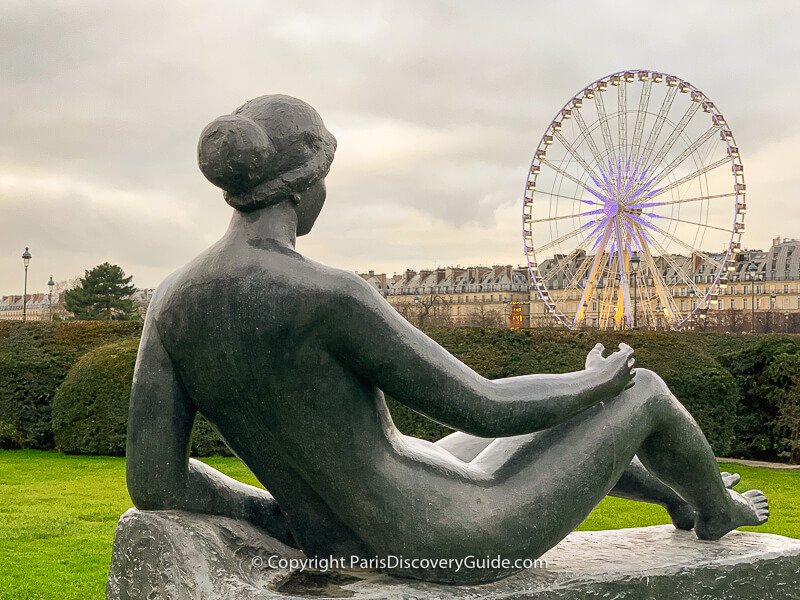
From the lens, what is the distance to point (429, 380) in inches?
99.3

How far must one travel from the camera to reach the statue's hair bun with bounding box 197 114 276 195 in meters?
2.50

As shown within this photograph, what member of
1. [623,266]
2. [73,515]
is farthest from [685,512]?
[623,266]

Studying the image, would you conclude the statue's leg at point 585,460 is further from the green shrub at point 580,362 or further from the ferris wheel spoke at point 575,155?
the ferris wheel spoke at point 575,155

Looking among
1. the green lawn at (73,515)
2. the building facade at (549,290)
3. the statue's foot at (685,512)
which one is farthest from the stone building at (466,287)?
the statue's foot at (685,512)

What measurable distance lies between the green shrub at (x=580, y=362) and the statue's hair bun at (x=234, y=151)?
11749 millimetres

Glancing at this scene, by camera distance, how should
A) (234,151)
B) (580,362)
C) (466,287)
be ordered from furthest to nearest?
1. (466,287)
2. (580,362)
3. (234,151)

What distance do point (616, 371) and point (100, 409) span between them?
1337cm

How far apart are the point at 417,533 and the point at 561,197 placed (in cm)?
3013

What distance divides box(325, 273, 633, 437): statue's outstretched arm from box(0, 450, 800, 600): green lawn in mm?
5118

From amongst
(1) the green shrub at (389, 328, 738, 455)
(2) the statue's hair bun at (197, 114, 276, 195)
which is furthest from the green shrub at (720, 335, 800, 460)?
(2) the statue's hair bun at (197, 114, 276, 195)

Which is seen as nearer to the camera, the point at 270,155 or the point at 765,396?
the point at 270,155

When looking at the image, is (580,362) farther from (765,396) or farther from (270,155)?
(270,155)

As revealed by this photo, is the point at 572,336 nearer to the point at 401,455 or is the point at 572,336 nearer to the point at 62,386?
the point at 62,386

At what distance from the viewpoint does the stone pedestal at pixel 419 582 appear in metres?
2.54
